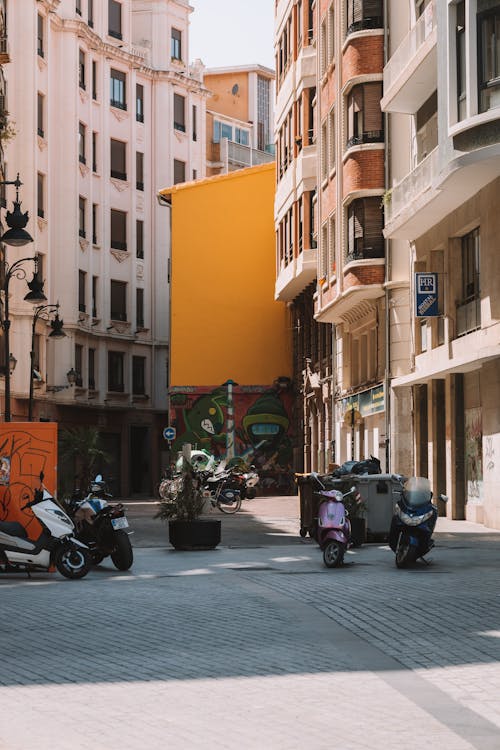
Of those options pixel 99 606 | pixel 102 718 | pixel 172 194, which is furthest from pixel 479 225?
pixel 172 194

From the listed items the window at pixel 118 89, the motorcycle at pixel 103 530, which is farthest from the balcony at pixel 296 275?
the motorcycle at pixel 103 530

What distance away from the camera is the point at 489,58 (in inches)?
987

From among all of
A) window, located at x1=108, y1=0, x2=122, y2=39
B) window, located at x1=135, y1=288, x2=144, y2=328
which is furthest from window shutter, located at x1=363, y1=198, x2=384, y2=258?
window, located at x1=108, y1=0, x2=122, y2=39

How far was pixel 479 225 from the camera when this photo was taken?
2823 centimetres

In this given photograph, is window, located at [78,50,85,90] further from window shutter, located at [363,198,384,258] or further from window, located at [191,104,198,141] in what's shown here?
window shutter, located at [363,198,384,258]

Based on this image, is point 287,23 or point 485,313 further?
point 287,23

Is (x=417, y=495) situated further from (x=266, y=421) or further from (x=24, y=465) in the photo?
(x=266, y=421)

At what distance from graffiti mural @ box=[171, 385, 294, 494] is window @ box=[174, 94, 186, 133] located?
18.1 metres

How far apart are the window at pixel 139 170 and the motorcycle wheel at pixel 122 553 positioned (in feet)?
167

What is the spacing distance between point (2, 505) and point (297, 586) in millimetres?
4890

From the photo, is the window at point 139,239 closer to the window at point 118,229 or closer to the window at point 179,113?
the window at point 118,229

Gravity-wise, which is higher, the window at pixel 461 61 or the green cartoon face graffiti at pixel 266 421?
the window at pixel 461 61

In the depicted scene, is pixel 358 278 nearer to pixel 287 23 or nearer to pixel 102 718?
pixel 287 23

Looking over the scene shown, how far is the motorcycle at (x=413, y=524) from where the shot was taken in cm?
1759
